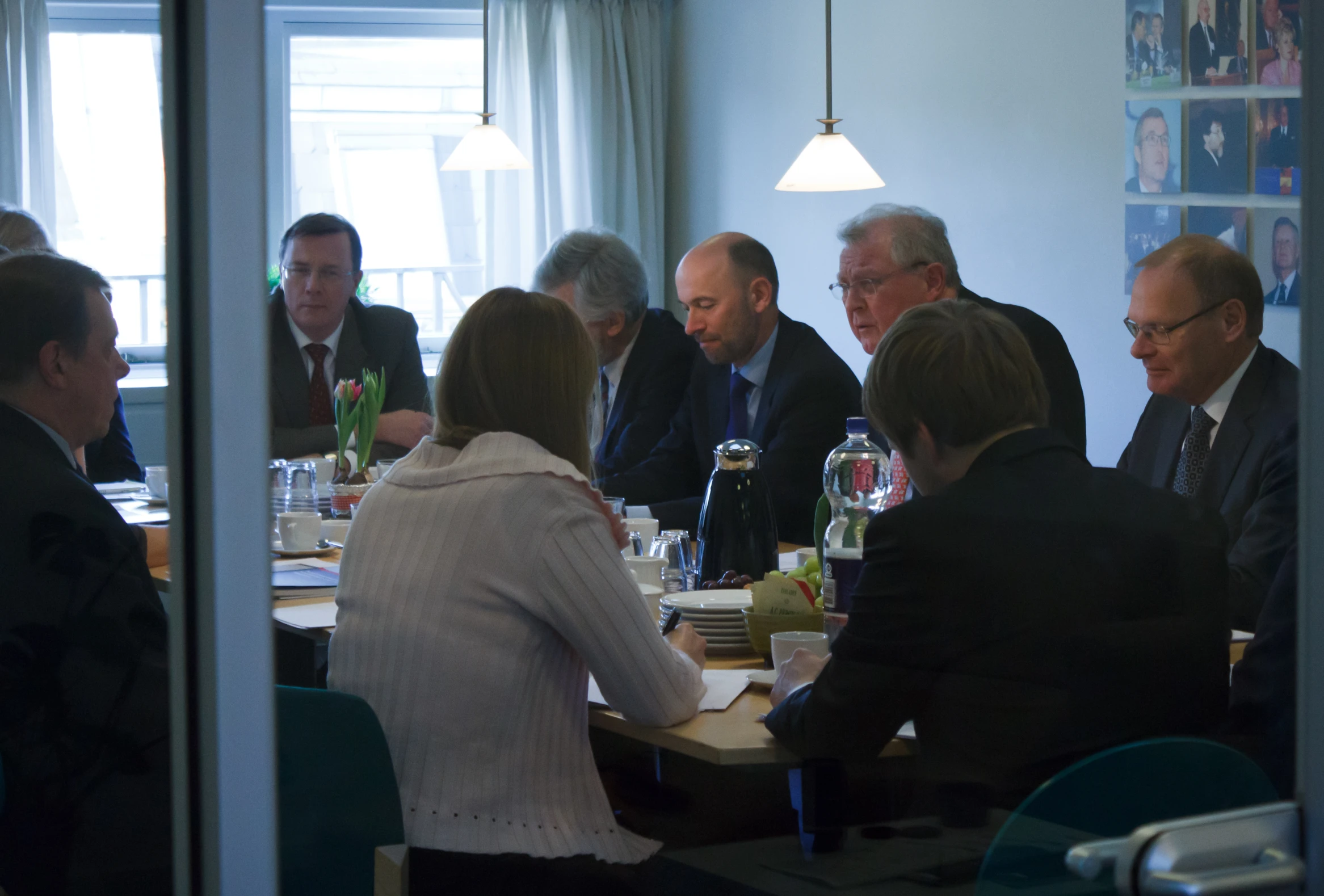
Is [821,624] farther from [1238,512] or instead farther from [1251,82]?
[1251,82]

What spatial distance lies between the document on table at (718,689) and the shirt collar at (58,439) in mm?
759

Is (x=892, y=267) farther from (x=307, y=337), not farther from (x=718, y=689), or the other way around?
(x=307, y=337)

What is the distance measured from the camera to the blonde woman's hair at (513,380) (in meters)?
1.48

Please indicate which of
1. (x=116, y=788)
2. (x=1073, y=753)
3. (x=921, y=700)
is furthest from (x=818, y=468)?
(x=116, y=788)

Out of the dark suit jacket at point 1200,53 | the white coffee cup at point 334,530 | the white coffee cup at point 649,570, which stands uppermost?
the dark suit jacket at point 1200,53

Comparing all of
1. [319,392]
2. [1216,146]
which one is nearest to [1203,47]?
[1216,146]

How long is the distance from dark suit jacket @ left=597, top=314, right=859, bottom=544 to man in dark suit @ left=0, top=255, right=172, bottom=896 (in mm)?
1713

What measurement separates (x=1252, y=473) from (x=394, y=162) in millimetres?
753

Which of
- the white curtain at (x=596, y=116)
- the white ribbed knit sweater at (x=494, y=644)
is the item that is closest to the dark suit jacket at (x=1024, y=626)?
the white ribbed knit sweater at (x=494, y=644)

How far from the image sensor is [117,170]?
0.65 metres

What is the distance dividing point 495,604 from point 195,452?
80 centimetres

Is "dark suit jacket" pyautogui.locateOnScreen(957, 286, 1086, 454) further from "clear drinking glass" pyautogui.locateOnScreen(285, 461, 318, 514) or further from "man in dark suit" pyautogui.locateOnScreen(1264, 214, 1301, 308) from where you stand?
"clear drinking glass" pyautogui.locateOnScreen(285, 461, 318, 514)

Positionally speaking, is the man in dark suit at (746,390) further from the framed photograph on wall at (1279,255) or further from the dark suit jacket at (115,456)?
the dark suit jacket at (115,456)

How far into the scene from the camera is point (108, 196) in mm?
659
